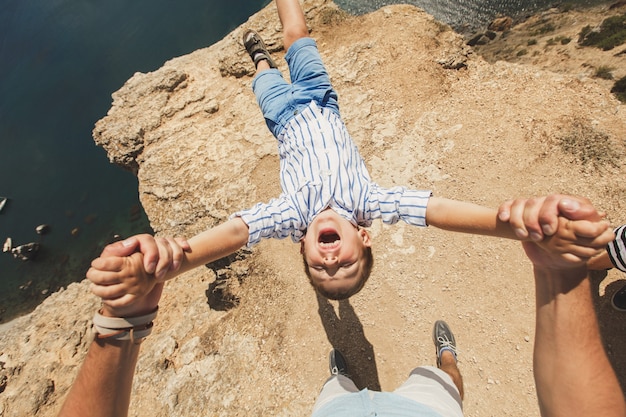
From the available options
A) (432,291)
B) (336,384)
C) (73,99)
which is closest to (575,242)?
(336,384)

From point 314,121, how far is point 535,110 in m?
4.02

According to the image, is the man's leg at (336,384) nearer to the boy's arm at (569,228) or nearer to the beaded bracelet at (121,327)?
the beaded bracelet at (121,327)

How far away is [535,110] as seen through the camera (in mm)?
5234

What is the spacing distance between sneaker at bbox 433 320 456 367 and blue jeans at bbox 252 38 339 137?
10.5 ft

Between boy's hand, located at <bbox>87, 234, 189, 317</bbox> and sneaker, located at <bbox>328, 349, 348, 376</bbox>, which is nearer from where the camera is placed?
boy's hand, located at <bbox>87, 234, 189, 317</bbox>

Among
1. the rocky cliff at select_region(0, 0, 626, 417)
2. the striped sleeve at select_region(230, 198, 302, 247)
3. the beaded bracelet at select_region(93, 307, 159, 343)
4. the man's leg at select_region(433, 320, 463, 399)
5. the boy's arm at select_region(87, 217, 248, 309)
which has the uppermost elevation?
the boy's arm at select_region(87, 217, 248, 309)

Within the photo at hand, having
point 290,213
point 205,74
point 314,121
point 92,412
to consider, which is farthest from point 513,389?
point 205,74

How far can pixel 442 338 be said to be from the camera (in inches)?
165

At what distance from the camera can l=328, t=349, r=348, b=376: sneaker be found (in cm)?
429

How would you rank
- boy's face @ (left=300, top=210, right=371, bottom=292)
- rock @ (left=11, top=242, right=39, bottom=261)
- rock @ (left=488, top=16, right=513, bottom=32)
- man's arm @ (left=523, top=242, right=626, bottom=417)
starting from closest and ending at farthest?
man's arm @ (left=523, top=242, right=626, bottom=417), boy's face @ (left=300, top=210, right=371, bottom=292), rock @ (left=11, top=242, right=39, bottom=261), rock @ (left=488, top=16, right=513, bottom=32)

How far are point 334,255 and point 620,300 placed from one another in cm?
405

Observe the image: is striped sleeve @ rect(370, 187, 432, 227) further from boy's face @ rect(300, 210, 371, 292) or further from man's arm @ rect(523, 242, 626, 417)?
man's arm @ rect(523, 242, 626, 417)

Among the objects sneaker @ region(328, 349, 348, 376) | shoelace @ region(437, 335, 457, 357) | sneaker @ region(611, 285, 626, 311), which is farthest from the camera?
sneaker @ region(328, 349, 348, 376)

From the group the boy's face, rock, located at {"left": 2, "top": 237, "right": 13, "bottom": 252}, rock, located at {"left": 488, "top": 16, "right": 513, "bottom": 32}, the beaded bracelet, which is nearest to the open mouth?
the boy's face
